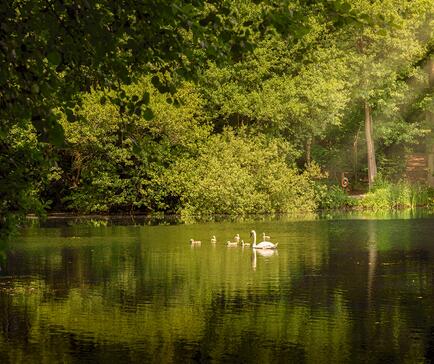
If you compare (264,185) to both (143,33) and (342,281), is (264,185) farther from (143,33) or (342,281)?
(143,33)

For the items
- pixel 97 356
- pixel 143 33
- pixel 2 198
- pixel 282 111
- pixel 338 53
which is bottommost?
pixel 97 356

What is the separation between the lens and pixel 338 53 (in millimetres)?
61500

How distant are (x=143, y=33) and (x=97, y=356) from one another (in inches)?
300

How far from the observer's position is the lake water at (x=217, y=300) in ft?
58.3

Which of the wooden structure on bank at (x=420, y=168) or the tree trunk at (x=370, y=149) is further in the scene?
the wooden structure on bank at (x=420, y=168)

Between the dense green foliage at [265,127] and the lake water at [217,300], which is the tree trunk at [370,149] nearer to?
the dense green foliage at [265,127]

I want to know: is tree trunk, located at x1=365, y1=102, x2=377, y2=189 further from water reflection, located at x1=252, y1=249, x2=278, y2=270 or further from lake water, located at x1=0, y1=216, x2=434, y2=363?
water reflection, located at x1=252, y1=249, x2=278, y2=270

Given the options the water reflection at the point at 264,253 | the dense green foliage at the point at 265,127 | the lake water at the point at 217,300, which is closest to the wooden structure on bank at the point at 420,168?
the dense green foliage at the point at 265,127

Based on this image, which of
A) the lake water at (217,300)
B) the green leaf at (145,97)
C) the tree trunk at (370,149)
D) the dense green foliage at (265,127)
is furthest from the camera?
the tree trunk at (370,149)

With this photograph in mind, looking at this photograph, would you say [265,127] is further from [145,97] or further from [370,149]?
[145,97]

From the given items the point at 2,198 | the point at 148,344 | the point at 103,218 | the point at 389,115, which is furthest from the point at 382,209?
the point at 2,198

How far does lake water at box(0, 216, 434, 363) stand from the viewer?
700 inches

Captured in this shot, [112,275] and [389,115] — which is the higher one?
[389,115]

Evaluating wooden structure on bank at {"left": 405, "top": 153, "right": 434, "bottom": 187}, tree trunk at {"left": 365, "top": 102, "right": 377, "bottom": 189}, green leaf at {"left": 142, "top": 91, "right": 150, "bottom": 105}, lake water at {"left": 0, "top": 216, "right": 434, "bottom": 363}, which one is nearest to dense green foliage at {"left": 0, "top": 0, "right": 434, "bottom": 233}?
tree trunk at {"left": 365, "top": 102, "right": 377, "bottom": 189}
